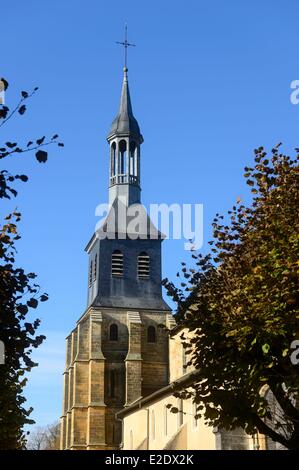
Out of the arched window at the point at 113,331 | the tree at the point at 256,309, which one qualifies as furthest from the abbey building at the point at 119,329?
the tree at the point at 256,309

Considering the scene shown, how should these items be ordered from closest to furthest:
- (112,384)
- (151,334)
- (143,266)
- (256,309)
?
(256,309)
(112,384)
(151,334)
(143,266)

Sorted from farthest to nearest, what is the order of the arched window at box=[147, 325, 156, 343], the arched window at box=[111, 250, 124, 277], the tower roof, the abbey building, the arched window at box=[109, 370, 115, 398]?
1. the tower roof
2. the arched window at box=[111, 250, 124, 277]
3. the arched window at box=[147, 325, 156, 343]
4. the arched window at box=[109, 370, 115, 398]
5. the abbey building

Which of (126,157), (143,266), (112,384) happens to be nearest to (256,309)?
(112,384)

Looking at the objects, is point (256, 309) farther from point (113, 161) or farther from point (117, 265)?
point (113, 161)

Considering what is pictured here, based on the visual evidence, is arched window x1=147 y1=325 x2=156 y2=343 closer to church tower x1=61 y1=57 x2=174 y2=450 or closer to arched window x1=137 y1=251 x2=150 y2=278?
church tower x1=61 y1=57 x2=174 y2=450

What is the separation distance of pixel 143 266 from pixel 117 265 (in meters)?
2.21

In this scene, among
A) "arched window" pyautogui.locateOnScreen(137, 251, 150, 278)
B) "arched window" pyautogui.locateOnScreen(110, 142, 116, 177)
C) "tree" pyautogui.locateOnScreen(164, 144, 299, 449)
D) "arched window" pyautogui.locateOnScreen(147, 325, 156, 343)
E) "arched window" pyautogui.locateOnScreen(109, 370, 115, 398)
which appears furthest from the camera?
"arched window" pyautogui.locateOnScreen(110, 142, 116, 177)

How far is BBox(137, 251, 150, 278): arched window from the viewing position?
62.1 metres

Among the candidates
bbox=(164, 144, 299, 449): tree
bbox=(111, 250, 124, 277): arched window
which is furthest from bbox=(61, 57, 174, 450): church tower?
bbox=(164, 144, 299, 449): tree

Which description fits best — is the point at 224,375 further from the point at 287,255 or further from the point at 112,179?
the point at 112,179

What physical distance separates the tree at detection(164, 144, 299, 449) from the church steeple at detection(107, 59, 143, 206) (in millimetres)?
47127

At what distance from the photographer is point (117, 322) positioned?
59.8 meters

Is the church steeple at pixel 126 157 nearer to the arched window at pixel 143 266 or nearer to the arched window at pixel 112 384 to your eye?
the arched window at pixel 143 266

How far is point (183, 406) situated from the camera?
38.0 meters
